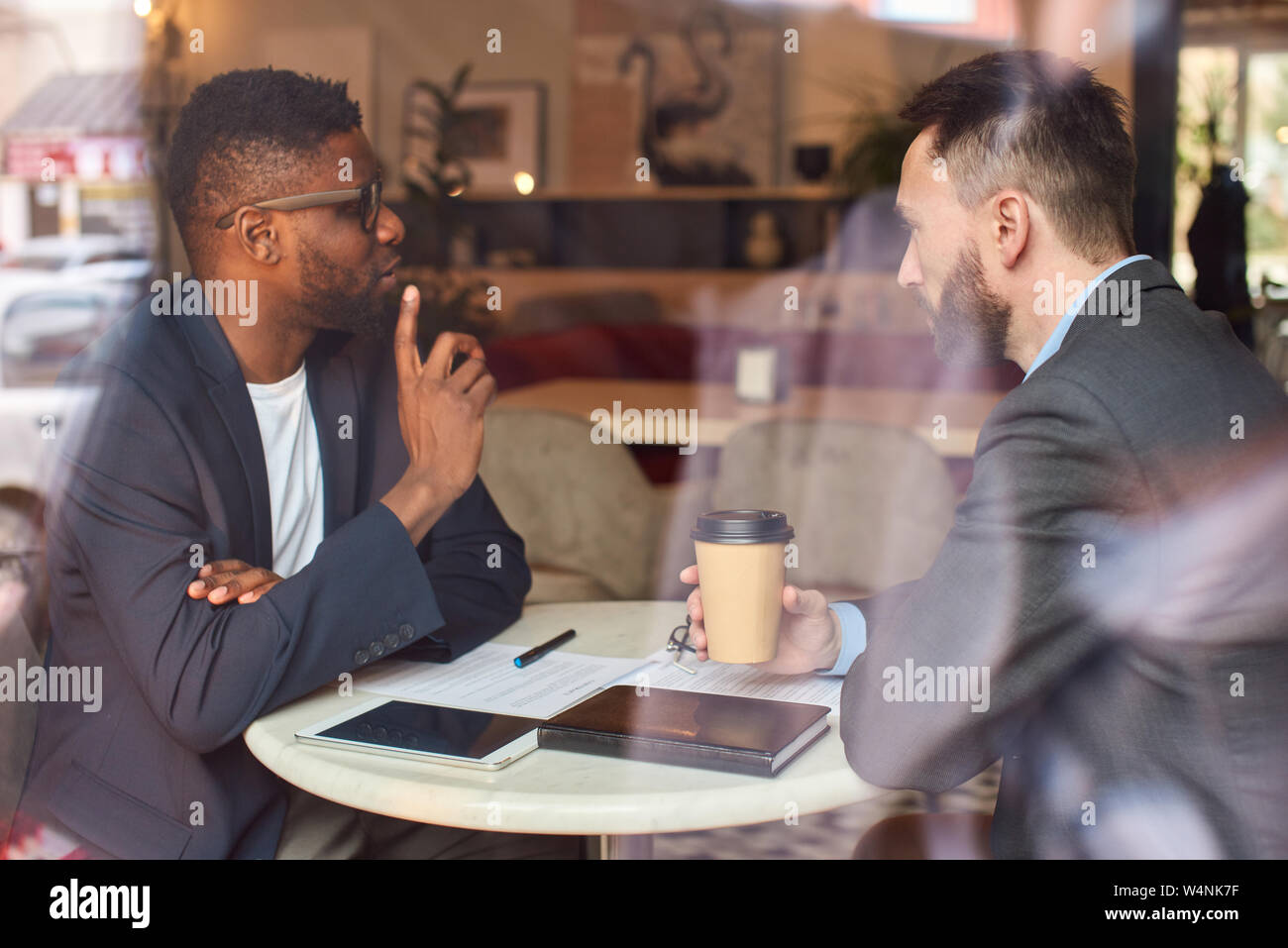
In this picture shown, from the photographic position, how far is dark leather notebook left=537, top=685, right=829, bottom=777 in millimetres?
1043

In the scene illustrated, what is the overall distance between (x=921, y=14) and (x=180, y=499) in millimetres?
6231

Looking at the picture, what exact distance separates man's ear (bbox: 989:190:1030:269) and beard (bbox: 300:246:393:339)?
74 cm

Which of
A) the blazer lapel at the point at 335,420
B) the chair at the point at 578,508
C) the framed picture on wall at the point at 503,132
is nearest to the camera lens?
the blazer lapel at the point at 335,420

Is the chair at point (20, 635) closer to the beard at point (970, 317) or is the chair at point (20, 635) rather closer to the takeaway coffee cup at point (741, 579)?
the takeaway coffee cup at point (741, 579)

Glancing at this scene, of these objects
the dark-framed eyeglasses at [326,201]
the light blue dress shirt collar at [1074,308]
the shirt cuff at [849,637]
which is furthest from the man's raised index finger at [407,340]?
the light blue dress shirt collar at [1074,308]

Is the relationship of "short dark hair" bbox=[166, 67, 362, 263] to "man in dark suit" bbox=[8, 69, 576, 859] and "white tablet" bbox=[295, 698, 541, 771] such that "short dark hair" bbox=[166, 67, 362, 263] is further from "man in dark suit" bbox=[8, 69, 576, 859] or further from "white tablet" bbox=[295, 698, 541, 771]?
"white tablet" bbox=[295, 698, 541, 771]

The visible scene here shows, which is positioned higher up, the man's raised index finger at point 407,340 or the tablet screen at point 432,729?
the man's raised index finger at point 407,340

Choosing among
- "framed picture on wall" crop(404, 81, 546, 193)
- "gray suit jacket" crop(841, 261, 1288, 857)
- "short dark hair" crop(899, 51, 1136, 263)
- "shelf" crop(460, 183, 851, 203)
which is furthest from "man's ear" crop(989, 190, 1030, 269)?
"framed picture on wall" crop(404, 81, 546, 193)

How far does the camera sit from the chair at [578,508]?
8.23 ft

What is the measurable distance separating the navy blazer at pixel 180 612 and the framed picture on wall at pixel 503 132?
623 cm

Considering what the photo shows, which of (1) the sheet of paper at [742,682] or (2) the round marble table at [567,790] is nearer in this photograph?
(2) the round marble table at [567,790]

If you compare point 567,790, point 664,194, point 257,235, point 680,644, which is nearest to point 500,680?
point 680,644
